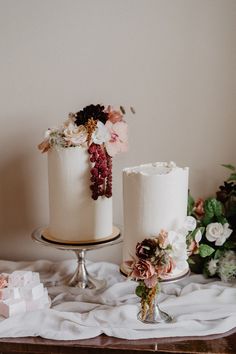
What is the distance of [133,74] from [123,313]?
65cm

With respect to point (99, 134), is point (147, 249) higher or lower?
lower

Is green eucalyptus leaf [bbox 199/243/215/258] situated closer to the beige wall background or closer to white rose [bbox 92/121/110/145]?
the beige wall background

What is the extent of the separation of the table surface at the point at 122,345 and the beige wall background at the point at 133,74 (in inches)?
19.7

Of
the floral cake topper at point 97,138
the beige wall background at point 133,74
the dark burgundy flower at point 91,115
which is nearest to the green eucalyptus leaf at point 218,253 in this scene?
the beige wall background at point 133,74

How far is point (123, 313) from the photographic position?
1.00 metres

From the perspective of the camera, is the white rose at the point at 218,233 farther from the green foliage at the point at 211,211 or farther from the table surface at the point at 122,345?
the table surface at the point at 122,345

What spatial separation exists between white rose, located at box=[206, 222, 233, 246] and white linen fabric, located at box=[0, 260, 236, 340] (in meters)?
0.10

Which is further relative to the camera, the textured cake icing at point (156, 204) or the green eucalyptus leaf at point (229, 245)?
the green eucalyptus leaf at point (229, 245)

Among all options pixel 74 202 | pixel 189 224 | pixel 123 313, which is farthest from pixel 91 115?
pixel 123 313

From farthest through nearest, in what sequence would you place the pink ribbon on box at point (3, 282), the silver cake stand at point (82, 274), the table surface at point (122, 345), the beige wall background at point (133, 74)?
the beige wall background at point (133, 74) → the silver cake stand at point (82, 274) → the pink ribbon on box at point (3, 282) → the table surface at point (122, 345)

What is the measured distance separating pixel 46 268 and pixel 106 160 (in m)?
0.38

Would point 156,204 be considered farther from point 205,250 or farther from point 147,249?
point 205,250

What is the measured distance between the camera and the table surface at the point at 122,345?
90cm

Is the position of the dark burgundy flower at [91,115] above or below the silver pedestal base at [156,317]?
above
